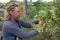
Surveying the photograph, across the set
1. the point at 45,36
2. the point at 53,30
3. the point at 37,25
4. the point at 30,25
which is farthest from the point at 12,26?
the point at 45,36

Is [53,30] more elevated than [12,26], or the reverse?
[12,26]

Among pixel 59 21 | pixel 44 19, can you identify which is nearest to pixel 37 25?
pixel 44 19

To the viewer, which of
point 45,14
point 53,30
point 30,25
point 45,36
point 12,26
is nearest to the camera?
point 12,26

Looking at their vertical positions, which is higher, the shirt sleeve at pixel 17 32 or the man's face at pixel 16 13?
the man's face at pixel 16 13

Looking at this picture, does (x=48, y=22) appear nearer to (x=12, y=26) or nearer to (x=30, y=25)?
(x=30, y=25)

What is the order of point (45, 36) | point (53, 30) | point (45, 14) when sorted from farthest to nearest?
point (45, 36) → point (53, 30) → point (45, 14)

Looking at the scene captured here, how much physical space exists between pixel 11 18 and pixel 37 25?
1.12 m

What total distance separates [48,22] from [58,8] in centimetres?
63

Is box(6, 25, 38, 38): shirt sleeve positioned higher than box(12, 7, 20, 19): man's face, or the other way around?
box(12, 7, 20, 19): man's face

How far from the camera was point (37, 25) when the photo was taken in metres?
4.65

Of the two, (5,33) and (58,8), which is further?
(58,8)

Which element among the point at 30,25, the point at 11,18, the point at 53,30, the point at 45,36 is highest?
the point at 11,18

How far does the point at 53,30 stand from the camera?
491 centimetres

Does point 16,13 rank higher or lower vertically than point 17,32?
higher
